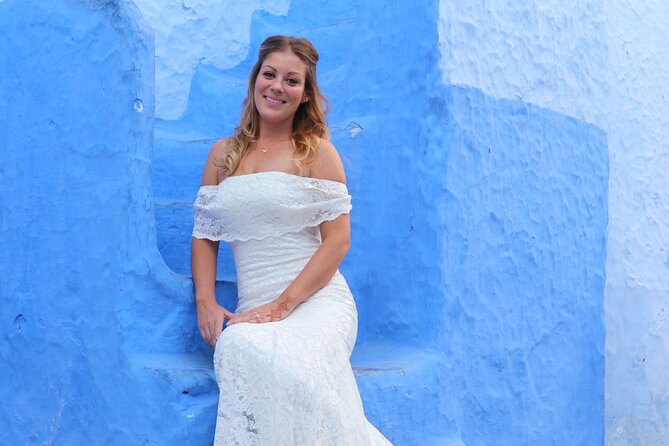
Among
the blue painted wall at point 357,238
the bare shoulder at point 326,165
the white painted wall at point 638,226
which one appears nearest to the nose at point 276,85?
the bare shoulder at point 326,165

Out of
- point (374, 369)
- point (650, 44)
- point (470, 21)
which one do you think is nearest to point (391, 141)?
point (470, 21)

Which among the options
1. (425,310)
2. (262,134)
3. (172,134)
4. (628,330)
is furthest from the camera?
(628,330)

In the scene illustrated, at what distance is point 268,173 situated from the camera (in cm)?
313

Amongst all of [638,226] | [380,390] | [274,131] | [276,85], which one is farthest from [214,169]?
[638,226]

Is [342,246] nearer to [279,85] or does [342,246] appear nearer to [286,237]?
[286,237]

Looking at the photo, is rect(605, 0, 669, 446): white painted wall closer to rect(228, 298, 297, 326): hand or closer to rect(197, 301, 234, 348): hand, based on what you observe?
rect(228, 298, 297, 326): hand

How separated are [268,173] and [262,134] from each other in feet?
0.85

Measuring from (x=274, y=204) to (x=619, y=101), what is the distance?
2.53m

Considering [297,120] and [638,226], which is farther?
[638,226]

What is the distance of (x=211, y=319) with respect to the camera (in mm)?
2984

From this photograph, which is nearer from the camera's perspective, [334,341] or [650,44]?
[334,341]

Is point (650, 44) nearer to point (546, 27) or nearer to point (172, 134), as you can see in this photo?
point (546, 27)

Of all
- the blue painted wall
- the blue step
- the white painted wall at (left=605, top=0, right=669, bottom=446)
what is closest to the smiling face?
the blue painted wall

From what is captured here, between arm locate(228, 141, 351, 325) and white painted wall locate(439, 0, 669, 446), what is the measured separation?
78cm
